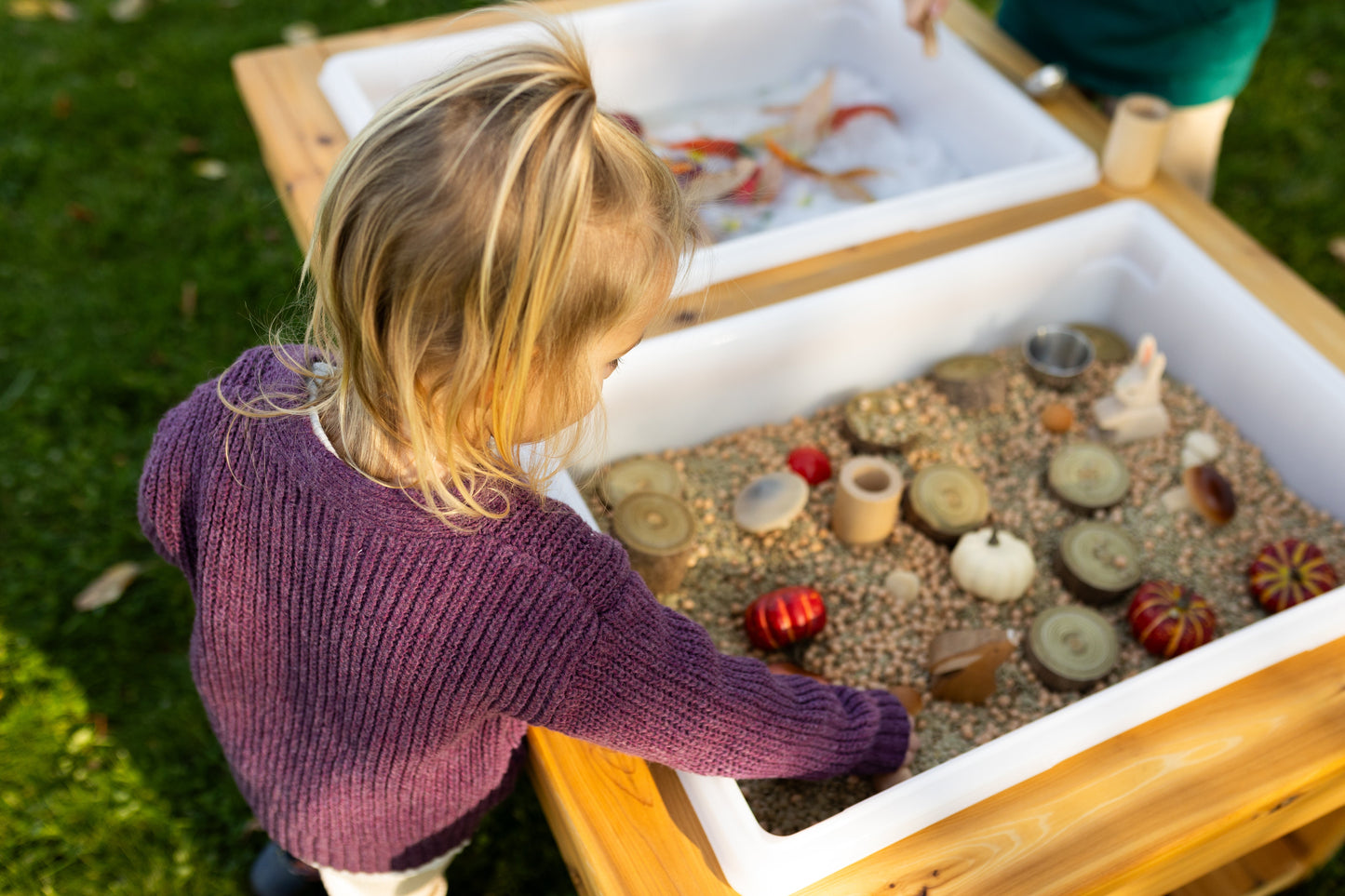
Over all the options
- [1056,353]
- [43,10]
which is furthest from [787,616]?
[43,10]

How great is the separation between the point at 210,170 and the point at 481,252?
190cm

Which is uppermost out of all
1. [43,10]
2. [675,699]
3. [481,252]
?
[481,252]

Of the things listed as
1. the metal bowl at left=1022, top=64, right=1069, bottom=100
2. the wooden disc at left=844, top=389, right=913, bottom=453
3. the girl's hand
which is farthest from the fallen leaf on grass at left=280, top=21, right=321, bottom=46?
the wooden disc at left=844, top=389, right=913, bottom=453

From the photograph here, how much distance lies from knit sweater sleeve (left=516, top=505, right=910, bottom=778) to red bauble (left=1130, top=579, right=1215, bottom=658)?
0.40m

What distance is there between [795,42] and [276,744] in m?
1.45

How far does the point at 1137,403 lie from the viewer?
1.35 m

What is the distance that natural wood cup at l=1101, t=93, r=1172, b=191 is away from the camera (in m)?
1.42

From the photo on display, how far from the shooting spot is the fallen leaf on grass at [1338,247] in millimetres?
2129

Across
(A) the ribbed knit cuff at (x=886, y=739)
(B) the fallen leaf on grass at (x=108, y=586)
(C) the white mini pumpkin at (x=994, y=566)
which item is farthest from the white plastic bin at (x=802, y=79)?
(B) the fallen leaf on grass at (x=108, y=586)

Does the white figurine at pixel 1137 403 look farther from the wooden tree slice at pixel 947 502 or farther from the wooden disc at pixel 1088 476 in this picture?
the wooden tree slice at pixel 947 502

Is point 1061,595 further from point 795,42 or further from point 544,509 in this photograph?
point 795,42

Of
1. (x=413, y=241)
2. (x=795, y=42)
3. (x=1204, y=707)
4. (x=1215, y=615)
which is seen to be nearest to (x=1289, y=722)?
(x=1204, y=707)

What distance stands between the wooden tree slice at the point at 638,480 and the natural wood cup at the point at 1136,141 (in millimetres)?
748

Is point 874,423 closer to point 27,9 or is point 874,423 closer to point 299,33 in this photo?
point 299,33
